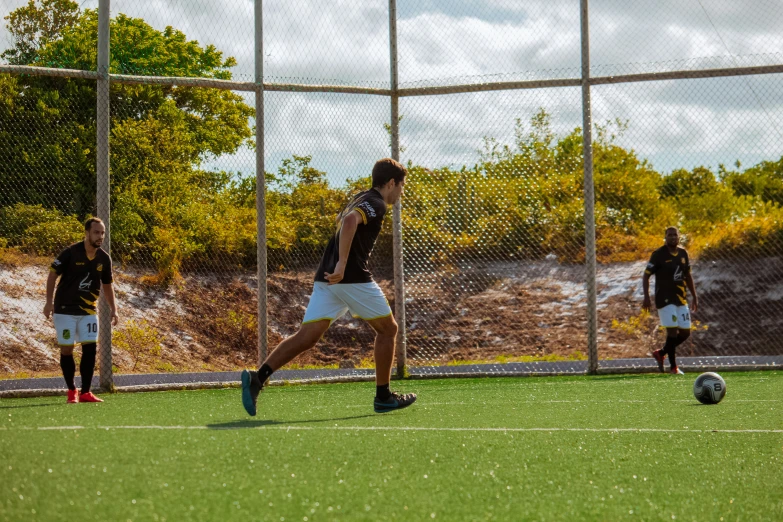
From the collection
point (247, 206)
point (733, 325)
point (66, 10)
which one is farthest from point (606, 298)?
point (66, 10)

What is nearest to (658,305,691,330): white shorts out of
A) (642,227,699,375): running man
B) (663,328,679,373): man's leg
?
(642,227,699,375): running man

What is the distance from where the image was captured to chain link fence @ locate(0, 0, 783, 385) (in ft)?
33.1

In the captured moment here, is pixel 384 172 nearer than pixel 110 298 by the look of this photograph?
Yes

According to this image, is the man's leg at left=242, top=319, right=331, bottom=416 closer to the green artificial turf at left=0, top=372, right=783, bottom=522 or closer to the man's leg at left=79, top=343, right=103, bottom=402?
the green artificial turf at left=0, top=372, right=783, bottom=522

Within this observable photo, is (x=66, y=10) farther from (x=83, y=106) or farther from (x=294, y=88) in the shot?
(x=294, y=88)

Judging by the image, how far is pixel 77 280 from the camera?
817 centimetres

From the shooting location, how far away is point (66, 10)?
21531mm

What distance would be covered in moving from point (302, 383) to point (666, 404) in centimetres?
475

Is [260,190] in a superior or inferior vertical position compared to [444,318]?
superior

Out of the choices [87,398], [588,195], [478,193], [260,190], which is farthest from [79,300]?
[588,195]

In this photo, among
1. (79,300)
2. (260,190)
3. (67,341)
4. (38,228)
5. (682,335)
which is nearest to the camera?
(67,341)

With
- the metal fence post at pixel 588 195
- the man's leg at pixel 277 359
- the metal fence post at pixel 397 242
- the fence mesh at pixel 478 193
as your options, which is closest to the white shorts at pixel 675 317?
the metal fence post at pixel 588 195

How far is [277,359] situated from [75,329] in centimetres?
311

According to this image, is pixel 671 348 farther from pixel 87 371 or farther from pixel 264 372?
pixel 87 371
